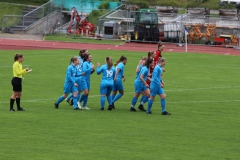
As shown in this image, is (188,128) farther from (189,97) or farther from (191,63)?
(191,63)

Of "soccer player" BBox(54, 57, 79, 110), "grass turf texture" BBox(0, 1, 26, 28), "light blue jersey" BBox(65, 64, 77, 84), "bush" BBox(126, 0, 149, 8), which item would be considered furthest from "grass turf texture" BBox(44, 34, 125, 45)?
"light blue jersey" BBox(65, 64, 77, 84)

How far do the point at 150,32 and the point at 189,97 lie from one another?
3010 centimetres

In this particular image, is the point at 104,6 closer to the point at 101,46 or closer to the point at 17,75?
the point at 101,46

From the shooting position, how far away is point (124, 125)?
59.4ft

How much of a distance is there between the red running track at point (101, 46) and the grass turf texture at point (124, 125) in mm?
16018

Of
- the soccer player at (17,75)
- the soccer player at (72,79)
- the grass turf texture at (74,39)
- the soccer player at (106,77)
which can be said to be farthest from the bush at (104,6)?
the soccer player at (17,75)

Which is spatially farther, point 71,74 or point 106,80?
point 106,80

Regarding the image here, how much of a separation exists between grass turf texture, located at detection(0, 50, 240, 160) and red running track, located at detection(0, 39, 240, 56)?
16.0 m

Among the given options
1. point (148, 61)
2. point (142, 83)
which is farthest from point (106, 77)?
point (148, 61)

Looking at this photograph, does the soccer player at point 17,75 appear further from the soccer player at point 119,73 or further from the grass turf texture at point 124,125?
the soccer player at point 119,73

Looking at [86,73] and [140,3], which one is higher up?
[140,3]

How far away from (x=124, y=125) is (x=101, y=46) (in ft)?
107

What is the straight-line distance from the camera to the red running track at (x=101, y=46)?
156ft

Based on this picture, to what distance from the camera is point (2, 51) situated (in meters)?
42.8
